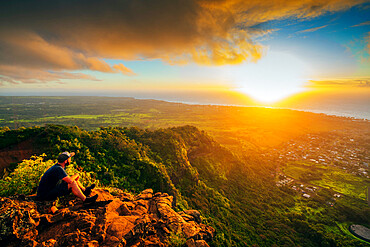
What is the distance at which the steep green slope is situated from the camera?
67.8ft

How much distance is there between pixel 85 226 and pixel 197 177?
24.1 metres

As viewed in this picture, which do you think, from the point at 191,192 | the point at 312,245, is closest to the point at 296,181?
the point at 312,245

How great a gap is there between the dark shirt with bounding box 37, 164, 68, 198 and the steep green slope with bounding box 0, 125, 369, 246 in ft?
38.1

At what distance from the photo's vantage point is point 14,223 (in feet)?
21.4

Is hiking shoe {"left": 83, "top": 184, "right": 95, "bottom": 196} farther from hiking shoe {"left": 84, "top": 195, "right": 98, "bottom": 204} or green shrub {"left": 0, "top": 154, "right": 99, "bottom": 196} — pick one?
green shrub {"left": 0, "top": 154, "right": 99, "bottom": 196}

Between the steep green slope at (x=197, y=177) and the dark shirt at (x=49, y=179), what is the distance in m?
11.6

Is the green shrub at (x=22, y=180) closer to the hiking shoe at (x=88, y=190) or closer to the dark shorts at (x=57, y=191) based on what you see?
the dark shorts at (x=57, y=191)

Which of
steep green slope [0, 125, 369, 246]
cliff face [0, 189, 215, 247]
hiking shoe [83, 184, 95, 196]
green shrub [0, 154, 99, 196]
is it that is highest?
green shrub [0, 154, 99, 196]

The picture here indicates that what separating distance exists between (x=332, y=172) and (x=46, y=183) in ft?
360

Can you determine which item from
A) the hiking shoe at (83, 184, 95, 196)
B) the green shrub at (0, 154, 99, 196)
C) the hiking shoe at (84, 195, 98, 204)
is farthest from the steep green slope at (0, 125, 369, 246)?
the hiking shoe at (84, 195, 98, 204)

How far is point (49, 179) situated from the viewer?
783 centimetres

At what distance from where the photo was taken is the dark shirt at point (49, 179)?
7.75 metres

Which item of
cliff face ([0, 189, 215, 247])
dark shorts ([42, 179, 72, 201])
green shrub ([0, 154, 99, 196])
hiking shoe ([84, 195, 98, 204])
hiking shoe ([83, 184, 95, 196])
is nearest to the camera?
cliff face ([0, 189, 215, 247])

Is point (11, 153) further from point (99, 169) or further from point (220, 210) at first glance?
point (220, 210)
